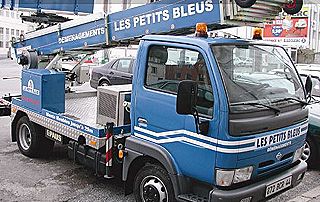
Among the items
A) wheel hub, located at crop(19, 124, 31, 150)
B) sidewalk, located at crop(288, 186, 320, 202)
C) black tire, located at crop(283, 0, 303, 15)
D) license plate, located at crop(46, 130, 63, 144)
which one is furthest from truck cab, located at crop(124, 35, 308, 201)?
wheel hub, located at crop(19, 124, 31, 150)

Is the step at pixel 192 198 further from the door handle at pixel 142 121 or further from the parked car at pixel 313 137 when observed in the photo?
the parked car at pixel 313 137

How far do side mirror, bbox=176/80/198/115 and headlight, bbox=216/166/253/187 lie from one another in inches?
25.8

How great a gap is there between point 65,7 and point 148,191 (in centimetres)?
462

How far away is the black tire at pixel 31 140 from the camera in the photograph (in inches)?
263

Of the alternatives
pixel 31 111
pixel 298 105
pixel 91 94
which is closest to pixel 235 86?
pixel 298 105

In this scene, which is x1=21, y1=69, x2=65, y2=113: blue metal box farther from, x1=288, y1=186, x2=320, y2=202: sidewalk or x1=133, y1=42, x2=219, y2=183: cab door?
x1=288, y1=186, x2=320, y2=202: sidewalk

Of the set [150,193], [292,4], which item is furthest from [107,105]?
[292,4]

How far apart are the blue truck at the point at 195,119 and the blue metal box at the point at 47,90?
0.56 metres

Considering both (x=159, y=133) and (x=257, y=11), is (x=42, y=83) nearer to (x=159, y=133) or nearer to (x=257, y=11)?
(x=159, y=133)

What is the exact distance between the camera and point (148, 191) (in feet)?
15.0

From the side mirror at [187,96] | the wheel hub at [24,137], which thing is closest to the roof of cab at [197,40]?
the side mirror at [187,96]

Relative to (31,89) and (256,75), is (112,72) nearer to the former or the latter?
(31,89)

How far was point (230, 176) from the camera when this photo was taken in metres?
3.89

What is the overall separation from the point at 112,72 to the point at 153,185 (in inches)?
382
